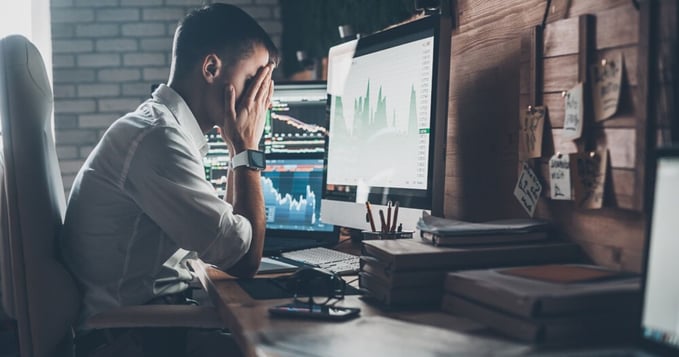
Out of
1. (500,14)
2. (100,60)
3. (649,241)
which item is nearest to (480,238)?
(649,241)

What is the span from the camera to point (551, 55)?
1.18m

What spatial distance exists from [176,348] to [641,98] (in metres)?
0.90

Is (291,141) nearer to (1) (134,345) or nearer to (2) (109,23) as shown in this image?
(1) (134,345)

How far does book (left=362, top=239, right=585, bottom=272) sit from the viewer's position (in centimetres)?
103

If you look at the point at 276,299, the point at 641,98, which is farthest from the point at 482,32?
the point at 276,299

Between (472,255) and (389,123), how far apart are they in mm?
604

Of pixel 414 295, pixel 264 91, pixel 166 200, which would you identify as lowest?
pixel 414 295

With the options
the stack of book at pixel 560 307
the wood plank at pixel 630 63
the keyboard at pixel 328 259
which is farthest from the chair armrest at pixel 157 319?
the wood plank at pixel 630 63

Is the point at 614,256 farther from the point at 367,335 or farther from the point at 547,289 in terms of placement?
the point at 367,335

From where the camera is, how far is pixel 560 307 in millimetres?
800

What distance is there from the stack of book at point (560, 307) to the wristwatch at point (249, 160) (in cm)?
83

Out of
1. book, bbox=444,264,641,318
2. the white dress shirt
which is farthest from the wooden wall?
the white dress shirt

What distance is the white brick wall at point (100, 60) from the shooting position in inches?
141

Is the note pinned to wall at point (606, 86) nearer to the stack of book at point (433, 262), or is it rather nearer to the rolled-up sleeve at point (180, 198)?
the stack of book at point (433, 262)
